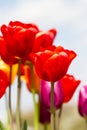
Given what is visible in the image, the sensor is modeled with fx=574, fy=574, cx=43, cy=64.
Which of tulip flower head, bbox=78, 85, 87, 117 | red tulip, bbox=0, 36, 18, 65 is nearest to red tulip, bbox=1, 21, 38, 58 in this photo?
red tulip, bbox=0, 36, 18, 65

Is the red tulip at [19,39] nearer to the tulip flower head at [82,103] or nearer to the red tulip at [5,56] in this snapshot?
the red tulip at [5,56]

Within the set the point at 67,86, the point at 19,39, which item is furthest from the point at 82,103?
the point at 19,39

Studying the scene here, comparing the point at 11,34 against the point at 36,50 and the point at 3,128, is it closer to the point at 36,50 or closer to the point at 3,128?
the point at 36,50

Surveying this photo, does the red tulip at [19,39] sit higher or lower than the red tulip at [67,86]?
higher

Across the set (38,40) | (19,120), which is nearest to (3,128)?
(19,120)

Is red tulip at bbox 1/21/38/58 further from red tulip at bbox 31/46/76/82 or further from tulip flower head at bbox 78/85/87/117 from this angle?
tulip flower head at bbox 78/85/87/117

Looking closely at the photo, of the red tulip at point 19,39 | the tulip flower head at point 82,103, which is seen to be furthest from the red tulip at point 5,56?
the tulip flower head at point 82,103

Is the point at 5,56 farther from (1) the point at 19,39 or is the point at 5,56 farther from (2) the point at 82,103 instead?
(2) the point at 82,103
